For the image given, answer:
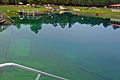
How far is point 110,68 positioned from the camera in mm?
8516

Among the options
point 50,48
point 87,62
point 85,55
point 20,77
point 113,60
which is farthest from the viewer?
point 50,48

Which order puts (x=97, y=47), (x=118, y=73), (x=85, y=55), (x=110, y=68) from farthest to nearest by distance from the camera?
(x=97, y=47) → (x=85, y=55) → (x=110, y=68) → (x=118, y=73)

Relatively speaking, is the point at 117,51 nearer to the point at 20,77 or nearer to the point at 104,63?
the point at 104,63

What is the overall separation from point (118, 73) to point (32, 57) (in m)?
5.86

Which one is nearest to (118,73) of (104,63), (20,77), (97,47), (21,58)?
(104,63)

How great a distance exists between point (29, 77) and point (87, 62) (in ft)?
14.0

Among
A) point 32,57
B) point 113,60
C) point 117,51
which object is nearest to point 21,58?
point 32,57

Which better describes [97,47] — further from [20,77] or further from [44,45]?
A: [20,77]

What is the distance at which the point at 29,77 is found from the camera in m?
Answer: 6.80

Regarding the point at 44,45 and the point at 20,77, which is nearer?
the point at 20,77

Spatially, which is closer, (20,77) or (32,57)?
(20,77)

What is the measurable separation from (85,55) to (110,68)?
2.36 metres

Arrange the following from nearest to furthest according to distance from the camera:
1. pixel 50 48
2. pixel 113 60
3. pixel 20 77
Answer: pixel 20 77
pixel 113 60
pixel 50 48

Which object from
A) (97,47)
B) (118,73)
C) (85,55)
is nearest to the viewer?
(118,73)
